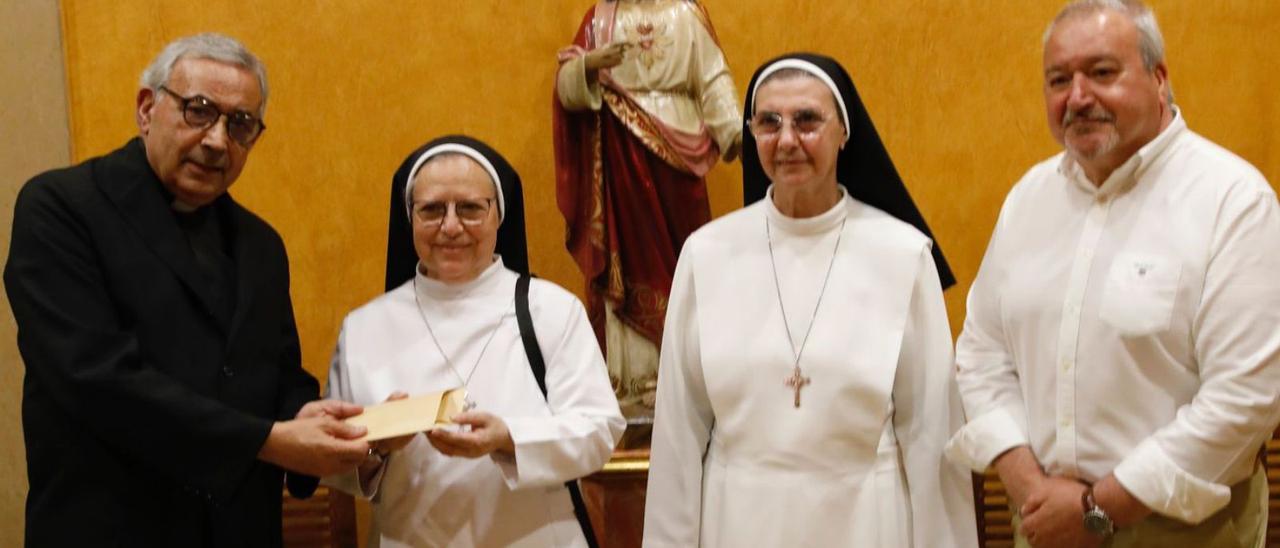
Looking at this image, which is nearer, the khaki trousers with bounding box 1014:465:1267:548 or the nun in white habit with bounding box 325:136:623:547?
the khaki trousers with bounding box 1014:465:1267:548

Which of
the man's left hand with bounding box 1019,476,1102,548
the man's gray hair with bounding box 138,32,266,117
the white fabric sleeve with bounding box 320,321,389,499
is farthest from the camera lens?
the white fabric sleeve with bounding box 320,321,389,499

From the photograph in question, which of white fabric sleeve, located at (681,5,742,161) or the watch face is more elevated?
white fabric sleeve, located at (681,5,742,161)

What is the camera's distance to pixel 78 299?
252 cm

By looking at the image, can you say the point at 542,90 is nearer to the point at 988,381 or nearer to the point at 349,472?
the point at 349,472

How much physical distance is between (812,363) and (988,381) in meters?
0.35

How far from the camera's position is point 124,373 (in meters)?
2.48

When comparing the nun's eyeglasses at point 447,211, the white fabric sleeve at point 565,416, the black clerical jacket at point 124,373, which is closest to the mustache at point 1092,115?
the white fabric sleeve at point 565,416

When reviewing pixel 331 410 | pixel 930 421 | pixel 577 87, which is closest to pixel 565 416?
pixel 331 410

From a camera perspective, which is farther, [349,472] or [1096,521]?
[349,472]

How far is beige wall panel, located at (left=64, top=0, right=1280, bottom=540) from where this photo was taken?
15.6 feet

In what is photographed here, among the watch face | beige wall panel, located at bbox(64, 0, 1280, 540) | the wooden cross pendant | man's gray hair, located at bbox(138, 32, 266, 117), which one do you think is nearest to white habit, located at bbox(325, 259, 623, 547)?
the wooden cross pendant

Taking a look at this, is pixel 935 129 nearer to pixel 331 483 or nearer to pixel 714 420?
pixel 714 420

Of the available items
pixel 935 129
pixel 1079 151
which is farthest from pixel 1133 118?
pixel 935 129

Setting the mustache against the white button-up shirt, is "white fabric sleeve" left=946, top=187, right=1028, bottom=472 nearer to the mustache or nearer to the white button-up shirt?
the white button-up shirt
